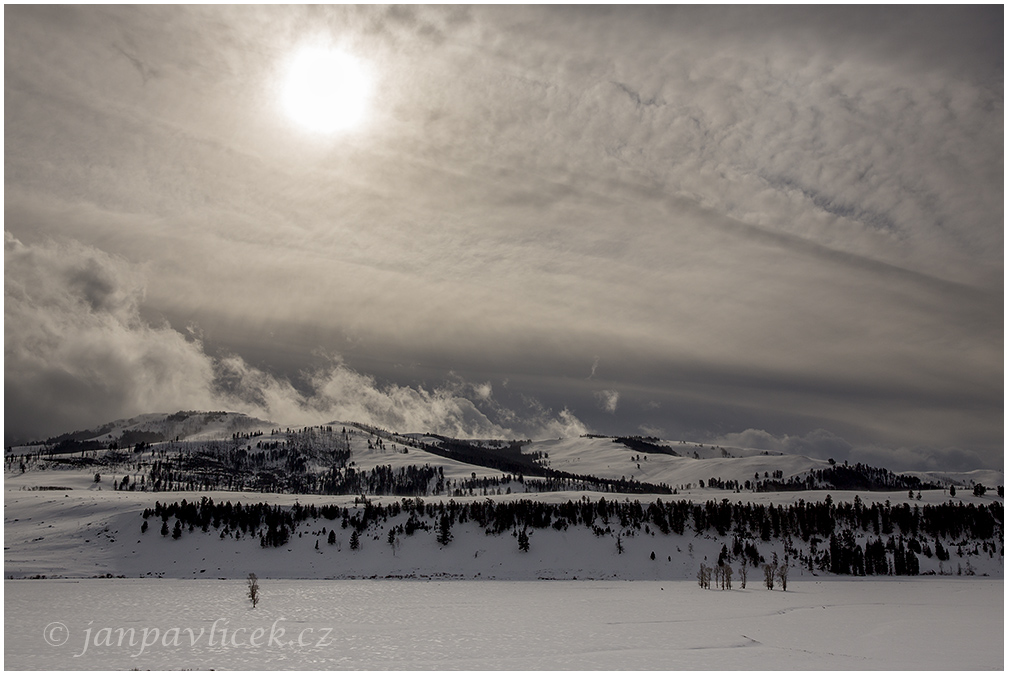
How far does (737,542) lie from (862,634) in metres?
75.5

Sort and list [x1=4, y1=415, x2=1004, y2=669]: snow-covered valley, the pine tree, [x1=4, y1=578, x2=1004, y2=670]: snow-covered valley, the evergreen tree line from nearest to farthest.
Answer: [x1=4, y1=578, x2=1004, y2=670]: snow-covered valley → [x1=4, y1=415, x2=1004, y2=669]: snow-covered valley → the evergreen tree line → the pine tree

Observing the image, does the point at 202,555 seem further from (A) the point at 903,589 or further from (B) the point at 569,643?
(A) the point at 903,589

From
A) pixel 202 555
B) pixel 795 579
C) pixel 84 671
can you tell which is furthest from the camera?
pixel 202 555

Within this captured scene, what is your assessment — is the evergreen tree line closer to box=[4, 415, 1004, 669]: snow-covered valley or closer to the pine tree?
the pine tree

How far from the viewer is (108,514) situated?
131 meters

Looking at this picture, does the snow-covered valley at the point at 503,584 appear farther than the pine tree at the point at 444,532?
No

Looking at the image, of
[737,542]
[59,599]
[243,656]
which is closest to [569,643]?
[243,656]

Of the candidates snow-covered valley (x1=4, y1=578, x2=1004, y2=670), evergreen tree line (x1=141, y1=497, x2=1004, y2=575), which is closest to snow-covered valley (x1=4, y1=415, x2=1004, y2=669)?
snow-covered valley (x1=4, y1=578, x2=1004, y2=670)

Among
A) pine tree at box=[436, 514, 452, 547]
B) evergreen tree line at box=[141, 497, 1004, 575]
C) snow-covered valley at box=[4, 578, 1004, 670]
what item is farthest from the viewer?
pine tree at box=[436, 514, 452, 547]

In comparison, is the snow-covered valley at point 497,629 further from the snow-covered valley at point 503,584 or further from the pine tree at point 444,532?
the pine tree at point 444,532

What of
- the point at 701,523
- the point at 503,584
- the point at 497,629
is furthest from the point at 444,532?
the point at 497,629

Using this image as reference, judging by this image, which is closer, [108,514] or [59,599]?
[59,599]

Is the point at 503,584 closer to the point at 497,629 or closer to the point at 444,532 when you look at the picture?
the point at 444,532

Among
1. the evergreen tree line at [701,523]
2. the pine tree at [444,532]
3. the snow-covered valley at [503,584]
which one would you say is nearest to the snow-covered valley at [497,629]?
the snow-covered valley at [503,584]
